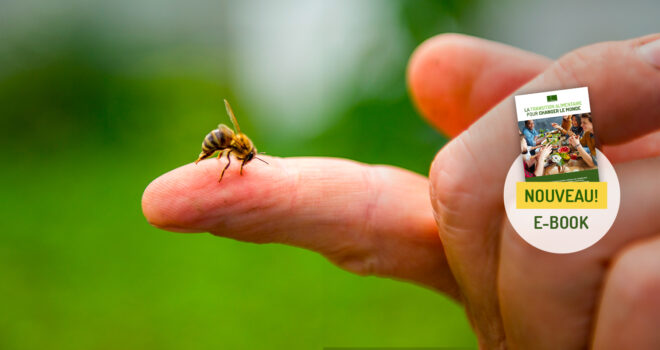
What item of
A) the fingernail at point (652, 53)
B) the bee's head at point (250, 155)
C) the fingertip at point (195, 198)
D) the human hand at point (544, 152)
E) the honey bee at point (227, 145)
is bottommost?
the fingertip at point (195, 198)

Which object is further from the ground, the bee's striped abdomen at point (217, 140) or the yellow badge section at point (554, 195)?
the bee's striped abdomen at point (217, 140)

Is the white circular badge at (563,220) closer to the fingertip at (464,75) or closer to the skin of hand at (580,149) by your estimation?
the skin of hand at (580,149)

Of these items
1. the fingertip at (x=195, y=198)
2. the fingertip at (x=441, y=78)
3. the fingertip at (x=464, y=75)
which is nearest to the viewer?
the fingertip at (x=195, y=198)

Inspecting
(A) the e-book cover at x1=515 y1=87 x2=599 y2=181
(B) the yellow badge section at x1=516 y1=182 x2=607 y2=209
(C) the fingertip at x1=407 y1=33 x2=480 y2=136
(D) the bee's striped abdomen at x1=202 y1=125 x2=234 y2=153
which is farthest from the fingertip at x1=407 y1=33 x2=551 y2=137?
(D) the bee's striped abdomen at x1=202 y1=125 x2=234 y2=153

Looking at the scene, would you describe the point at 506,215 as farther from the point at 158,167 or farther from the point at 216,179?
the point at 158,167

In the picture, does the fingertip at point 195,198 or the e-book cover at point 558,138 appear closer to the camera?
the e-book cover at point 558,138

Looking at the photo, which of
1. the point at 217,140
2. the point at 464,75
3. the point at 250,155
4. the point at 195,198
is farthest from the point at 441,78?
the point at 195,198

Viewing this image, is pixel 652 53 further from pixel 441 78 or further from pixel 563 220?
pixel 441 78

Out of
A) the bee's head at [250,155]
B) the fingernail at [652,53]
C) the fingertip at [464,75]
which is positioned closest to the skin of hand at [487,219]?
the fingernail at [652,53]
